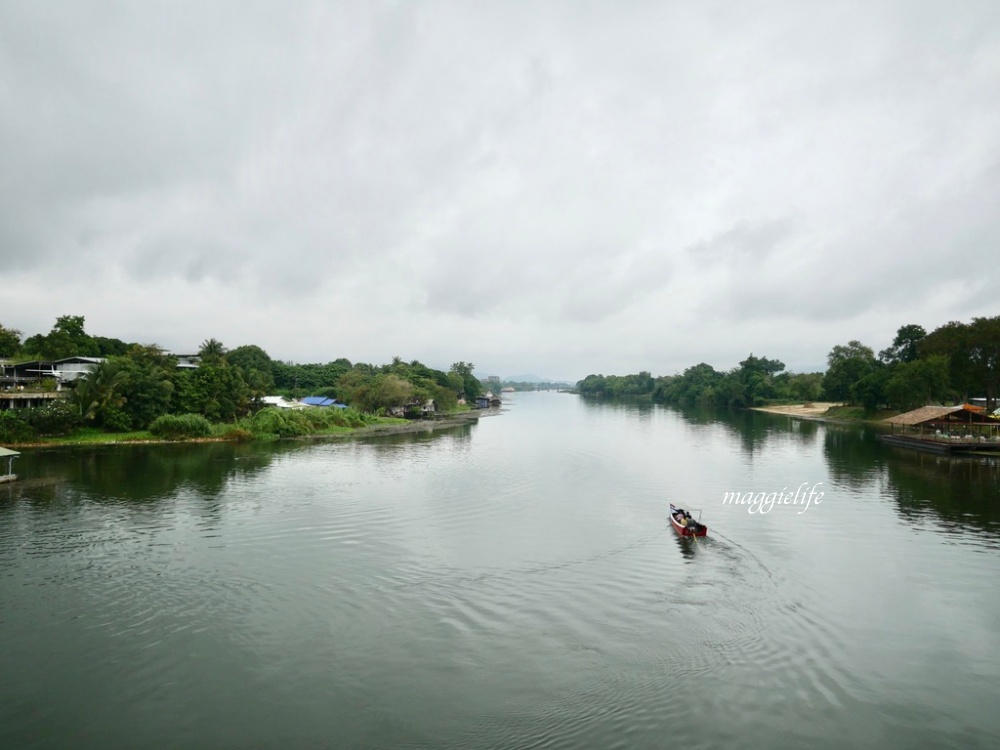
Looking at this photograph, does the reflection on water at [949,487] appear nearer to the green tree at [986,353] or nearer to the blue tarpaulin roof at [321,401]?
the green tree at [986,353]

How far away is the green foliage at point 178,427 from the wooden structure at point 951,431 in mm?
56757

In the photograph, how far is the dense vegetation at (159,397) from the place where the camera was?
141 ft

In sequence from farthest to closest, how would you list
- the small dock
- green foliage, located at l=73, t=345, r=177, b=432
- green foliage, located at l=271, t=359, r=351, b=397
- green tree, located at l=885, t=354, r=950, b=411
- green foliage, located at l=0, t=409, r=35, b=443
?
green foliage, located at l=271, t=359, r=351, b=397 → green tree, located at l=885, t=354, r=950, b=411 → green foliage, located at l=73, t=345, r=177, b=432 → the small dock → green foliage, located at l=0, t=409, r=35, b=443

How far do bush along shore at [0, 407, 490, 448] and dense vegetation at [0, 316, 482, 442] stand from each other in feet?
0.29

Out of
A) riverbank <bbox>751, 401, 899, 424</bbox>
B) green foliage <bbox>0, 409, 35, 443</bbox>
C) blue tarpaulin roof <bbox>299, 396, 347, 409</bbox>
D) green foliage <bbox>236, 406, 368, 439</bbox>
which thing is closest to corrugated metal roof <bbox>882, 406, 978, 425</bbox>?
riverbank <bbox>751, 401, 899, 424</bbox>

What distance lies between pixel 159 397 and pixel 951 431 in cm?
6452

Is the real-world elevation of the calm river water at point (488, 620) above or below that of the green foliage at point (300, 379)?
below

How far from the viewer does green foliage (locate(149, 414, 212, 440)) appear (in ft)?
146

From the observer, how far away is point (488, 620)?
13.1m

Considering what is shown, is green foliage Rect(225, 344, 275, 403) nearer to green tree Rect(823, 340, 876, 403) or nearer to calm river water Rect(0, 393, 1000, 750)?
calm river water Rect(0, 393, 1000, 750)

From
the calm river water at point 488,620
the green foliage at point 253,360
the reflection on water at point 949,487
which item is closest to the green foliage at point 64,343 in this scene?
the green foliage at point 253,360

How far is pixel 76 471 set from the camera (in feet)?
102

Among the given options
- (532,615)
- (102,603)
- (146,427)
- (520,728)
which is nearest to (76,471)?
(146,427)

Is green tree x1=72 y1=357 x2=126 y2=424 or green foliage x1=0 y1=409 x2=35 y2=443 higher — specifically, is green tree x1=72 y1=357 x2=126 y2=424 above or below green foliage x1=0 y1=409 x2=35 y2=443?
above
